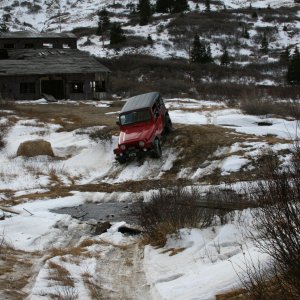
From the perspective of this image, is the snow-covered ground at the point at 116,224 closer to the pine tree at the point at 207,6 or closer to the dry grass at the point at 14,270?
the dry grass at the point at 14,270

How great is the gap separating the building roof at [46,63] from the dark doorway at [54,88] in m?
1.35

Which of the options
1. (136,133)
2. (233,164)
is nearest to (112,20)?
(136,133)

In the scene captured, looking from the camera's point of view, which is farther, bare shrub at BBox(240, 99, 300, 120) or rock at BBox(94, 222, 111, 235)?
bare shrub at BBox(240, 99, 300, 120)

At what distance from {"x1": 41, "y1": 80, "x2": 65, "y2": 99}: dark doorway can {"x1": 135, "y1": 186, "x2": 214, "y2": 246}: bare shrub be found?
33013 millimetres

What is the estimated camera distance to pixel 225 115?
26312 millimetres

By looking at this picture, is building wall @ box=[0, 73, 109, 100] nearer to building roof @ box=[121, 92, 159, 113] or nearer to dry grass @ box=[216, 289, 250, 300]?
building roof @ box=[121, 92, 159, 113]

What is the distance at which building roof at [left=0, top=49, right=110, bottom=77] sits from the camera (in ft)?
132

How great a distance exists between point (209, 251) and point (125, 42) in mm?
61662

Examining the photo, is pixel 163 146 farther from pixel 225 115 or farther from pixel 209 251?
pixel 209 251

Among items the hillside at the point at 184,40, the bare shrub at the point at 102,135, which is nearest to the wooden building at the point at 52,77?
the hillside at the point at 184,40

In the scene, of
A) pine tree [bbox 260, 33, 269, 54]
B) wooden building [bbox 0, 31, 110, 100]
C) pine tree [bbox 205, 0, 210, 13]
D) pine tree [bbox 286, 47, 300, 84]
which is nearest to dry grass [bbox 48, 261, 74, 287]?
wooden building [bbox 0, 31, 110, 100]

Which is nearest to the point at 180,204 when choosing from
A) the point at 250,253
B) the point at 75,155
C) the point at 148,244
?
the point at 148,244

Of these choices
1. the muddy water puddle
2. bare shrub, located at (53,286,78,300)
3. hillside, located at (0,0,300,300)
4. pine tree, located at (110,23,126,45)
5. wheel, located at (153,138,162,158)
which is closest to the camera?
hillside, located at (0,0,300,300)

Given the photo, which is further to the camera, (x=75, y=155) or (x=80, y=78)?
(x=80, y=78)
